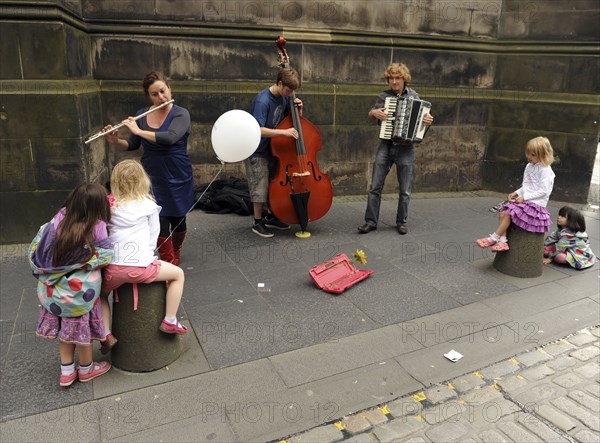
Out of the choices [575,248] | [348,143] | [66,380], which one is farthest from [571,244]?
[66,380]

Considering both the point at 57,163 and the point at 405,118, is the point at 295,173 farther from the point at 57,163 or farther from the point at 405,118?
the point at 57,163

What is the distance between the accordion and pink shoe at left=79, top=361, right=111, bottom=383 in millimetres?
3905

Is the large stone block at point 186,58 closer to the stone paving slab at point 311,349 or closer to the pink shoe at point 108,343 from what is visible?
the stone paving slab at point 311,349

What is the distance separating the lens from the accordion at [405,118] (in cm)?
556

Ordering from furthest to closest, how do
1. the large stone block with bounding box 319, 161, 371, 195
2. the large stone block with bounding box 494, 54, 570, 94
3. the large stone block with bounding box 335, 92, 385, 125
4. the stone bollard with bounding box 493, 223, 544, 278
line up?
the large stone block with bounding box 494, 54, 570, 94, the large stone block with bounding box 319, 161, 371, 195, the large stone block with bounding box 335, 92, 385, 125, the stone bollard with bounding box 493, 223, 544, 278

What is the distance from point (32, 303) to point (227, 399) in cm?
208

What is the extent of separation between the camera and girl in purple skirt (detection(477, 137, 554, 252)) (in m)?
4.65

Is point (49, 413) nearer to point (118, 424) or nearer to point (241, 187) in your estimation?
point (118, 424)

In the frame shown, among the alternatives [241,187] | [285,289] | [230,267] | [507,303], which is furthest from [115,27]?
[507,303]

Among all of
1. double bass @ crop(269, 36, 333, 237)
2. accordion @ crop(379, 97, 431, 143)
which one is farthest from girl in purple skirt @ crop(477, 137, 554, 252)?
double bass @ crop(269, 36, 333, 237)

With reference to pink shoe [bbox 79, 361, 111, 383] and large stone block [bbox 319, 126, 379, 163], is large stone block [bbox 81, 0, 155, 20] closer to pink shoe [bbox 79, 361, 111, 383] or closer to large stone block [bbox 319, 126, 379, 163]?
large stone block [bbox 319, 126, 379, 163]

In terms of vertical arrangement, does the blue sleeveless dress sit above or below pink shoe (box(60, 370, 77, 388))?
above

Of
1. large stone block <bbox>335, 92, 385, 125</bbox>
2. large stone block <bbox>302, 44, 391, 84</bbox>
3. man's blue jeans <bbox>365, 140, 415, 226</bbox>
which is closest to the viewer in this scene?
man's blue jeans <bbox>365, 140, 415, 226</bbox>

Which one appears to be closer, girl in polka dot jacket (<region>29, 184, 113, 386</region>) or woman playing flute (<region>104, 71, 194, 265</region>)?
girl in polka dot jacket (<region>29, 184, 113, 386</region>)
